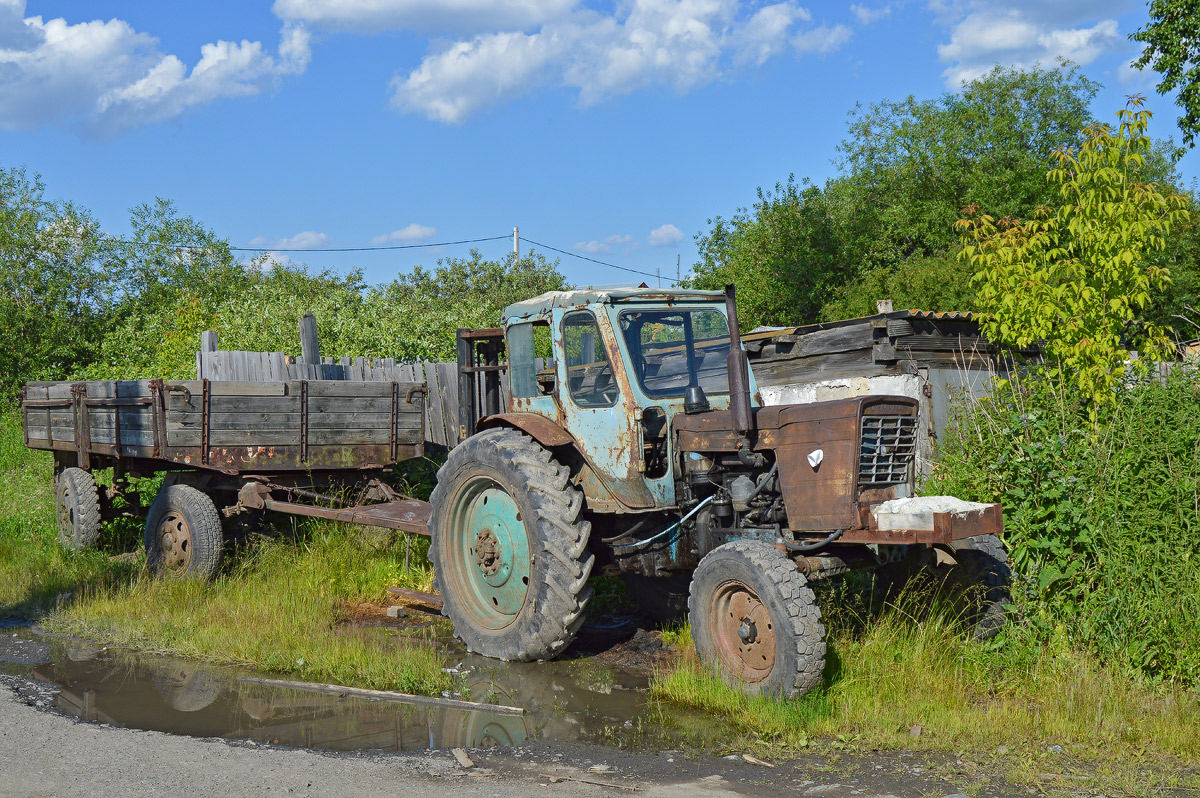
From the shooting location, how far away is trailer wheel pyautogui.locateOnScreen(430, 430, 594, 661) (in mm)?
6105

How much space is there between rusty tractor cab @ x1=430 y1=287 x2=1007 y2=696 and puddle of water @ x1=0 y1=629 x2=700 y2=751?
1.46 feet

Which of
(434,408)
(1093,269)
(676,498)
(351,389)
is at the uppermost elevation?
(1093,269)

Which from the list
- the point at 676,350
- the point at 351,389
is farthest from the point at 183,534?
the point at 676,350

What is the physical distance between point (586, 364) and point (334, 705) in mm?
2648

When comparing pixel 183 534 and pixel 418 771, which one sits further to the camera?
pixel 183 534

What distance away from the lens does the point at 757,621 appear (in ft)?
17.5

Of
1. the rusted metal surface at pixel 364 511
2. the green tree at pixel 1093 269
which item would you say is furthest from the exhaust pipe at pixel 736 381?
the rusted metal surface at pixel 364 511

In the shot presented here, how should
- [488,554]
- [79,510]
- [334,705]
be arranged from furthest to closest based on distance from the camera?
[79,510]
[488,554]
[334,705]

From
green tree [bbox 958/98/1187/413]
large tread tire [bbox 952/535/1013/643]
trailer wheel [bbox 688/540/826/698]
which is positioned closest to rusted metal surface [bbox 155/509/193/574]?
trailer wheel [bbox 688/540/826/698]

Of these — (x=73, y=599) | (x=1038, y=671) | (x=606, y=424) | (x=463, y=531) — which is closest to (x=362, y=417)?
(x=463, y=531)

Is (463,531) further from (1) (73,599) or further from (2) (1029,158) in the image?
(2) (1029,158)

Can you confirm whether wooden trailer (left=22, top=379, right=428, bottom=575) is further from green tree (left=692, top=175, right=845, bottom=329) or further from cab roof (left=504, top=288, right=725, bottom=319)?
green tree (left=692, top=175, right=845, bottom=329)

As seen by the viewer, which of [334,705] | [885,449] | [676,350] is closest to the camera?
[885,449]

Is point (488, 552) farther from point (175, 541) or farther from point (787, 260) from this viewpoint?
point (787, 260)
